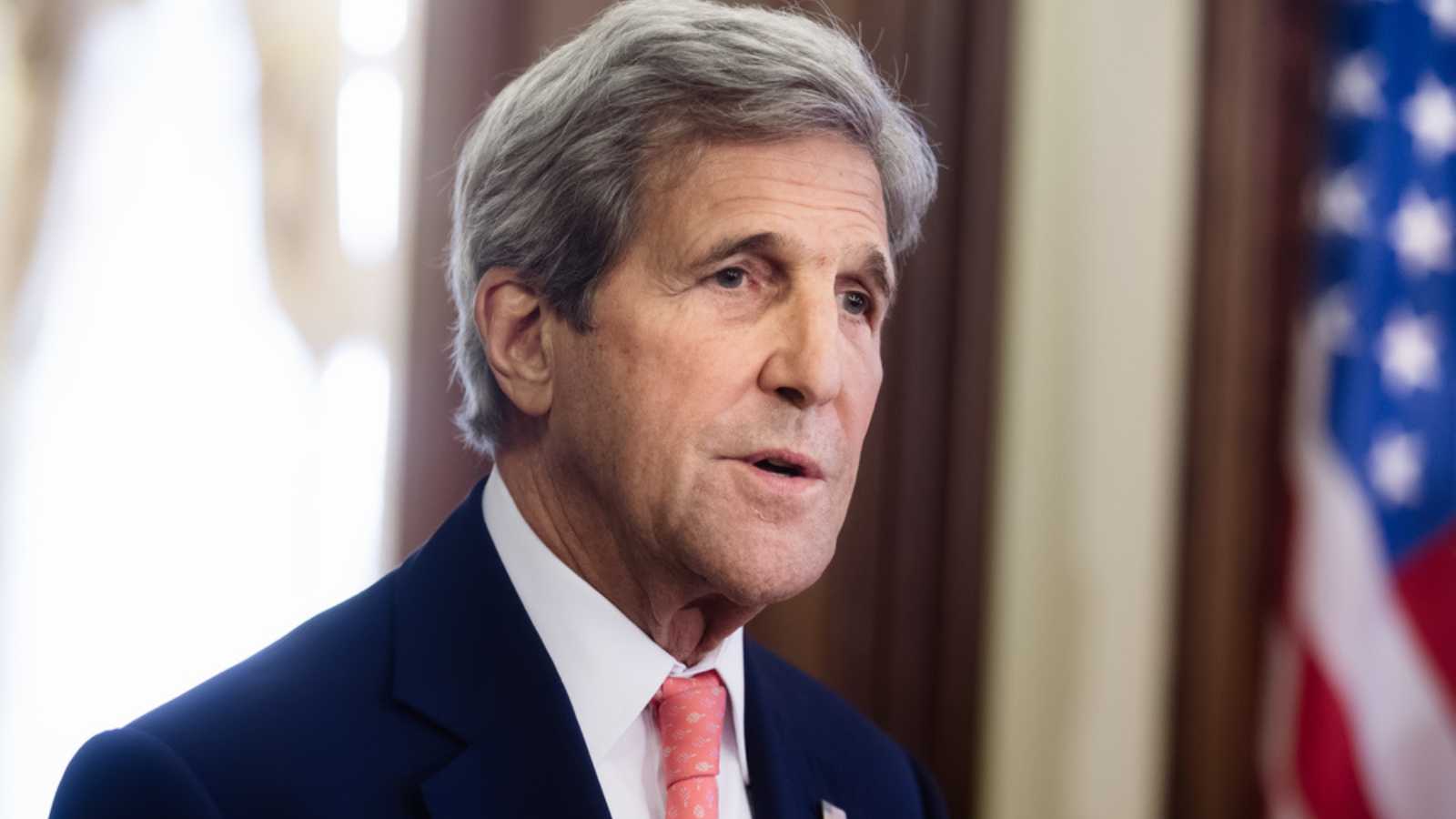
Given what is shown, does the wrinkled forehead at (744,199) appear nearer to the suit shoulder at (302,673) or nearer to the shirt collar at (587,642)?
the shirt collar at (587,642)

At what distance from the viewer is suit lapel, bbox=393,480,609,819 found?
1410 millimetres

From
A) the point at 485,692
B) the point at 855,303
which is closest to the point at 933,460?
the point at 855,303

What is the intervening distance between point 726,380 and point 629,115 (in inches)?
12.5

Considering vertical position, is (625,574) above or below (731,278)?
below

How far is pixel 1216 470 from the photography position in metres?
2.59

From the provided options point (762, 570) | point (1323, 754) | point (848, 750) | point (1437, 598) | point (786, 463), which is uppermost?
point (786, 463)

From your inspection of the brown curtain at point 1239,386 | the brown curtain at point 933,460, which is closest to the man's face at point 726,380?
the brown curtain at point 933,460

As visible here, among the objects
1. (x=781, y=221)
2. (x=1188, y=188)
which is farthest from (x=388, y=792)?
(x=1188, y=188)

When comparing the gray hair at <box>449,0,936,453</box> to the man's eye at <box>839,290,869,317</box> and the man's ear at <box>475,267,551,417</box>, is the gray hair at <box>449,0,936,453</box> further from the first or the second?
the man's eye at <box>839,290,869,317</box>

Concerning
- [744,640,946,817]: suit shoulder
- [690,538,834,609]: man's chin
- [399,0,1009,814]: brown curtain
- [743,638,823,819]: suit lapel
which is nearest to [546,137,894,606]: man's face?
[690,538,834,609]: man's chin

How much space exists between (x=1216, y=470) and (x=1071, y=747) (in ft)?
1.89

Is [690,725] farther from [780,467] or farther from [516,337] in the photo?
[516,337]

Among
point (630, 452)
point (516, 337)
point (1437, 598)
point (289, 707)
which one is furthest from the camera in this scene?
point (1437, 598)

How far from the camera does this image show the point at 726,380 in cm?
148
